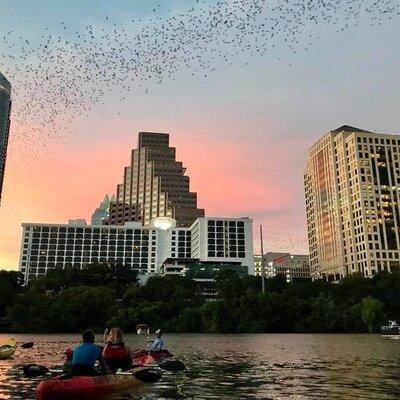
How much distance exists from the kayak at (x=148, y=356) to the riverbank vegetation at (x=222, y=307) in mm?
83306

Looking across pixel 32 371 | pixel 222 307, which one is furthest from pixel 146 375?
pixel 222 307

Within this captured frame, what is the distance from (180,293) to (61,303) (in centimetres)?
3445

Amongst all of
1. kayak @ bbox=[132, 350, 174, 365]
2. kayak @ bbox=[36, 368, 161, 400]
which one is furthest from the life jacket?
kayak @ bbox=[132, 350, 174, 365]

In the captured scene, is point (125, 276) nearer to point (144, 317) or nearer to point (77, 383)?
point (144, 317)

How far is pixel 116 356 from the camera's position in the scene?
982 inches

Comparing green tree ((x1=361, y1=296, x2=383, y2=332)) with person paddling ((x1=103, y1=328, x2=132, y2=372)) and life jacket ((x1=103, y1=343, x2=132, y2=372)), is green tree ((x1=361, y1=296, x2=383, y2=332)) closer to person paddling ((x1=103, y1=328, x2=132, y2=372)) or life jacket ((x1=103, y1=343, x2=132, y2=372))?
person paddling ((x1=103, y1=328, x2=132, y2=372))

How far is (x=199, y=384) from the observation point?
24.6 meters

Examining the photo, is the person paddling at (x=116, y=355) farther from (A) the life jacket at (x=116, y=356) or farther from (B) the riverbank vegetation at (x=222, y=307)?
(B) the riverbank vegetation at (x=222, y=307)

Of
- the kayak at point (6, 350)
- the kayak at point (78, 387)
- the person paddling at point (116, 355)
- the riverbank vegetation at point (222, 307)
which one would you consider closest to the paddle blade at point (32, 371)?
the person paddling at point (116, 355)

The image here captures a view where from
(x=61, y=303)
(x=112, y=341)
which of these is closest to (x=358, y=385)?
(x=112, y=341)

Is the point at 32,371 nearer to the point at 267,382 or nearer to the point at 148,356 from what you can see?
the point at 148,356

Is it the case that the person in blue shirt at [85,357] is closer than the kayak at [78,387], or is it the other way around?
the kayak at [78,387]

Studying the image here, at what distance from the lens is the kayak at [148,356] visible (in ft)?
101

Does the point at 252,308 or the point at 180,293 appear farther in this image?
the point at 180,293
